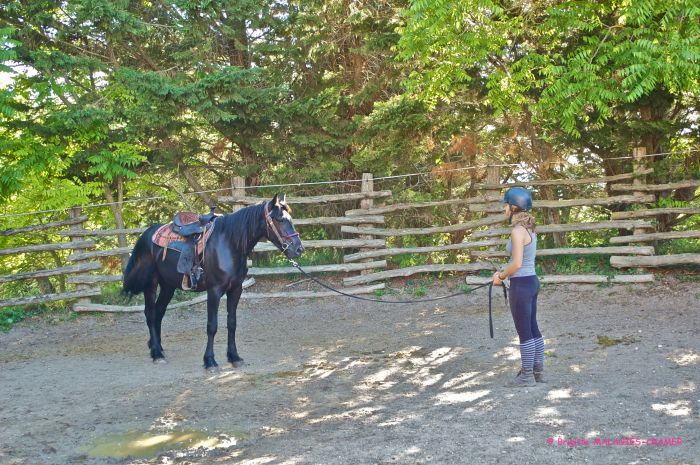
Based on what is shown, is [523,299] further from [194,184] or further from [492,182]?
[194,184]

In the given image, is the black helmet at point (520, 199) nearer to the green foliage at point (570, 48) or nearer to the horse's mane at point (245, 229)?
the horse's mane at point (245, 229)

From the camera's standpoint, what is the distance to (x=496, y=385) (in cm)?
585

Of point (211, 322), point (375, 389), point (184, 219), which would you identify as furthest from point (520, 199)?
point (184, 219)

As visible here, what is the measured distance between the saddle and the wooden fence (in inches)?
139

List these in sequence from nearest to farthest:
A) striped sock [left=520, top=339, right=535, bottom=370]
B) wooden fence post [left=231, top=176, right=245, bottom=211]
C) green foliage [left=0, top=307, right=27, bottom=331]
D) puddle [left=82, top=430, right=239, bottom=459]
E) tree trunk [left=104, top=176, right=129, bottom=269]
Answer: puddle [left=82, top=430, right=239, bottom=459]
striped sock [left=520, top=339, right=535, bottom=370]
green foliage [left=0, top=307, right=27, bottom=331]
wooden fence post [left=231, top=176, right=245, bottom=211]
tree trunk [left=104, top=176, right=129, bottom=269]

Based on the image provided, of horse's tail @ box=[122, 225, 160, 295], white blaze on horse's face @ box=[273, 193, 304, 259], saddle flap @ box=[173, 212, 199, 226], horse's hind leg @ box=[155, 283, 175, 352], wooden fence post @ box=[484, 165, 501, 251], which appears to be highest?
wooden fence post @ box=[484, 165, 501, 251]

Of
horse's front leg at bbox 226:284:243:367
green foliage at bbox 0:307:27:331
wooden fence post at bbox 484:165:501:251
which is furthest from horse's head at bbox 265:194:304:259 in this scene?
green foliage at bbox 0:307:27:331

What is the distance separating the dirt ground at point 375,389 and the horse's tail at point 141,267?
0.92m

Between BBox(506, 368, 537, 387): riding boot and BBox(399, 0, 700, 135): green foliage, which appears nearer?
BBox(506, 368, 537, 387): riding boot

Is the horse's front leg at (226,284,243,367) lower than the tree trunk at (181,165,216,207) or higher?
lower

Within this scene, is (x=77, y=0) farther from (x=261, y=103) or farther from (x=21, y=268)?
(x=21, y=268)

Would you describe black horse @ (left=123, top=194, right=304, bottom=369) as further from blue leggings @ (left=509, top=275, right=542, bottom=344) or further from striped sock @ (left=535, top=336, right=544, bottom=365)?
striped sock @ (left=535, top=336, right=544, bottom=365)

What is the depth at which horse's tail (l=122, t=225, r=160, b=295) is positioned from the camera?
775 cm

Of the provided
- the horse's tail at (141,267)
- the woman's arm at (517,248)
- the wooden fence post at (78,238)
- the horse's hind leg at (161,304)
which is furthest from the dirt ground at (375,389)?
the woman's arm at (517,248)
